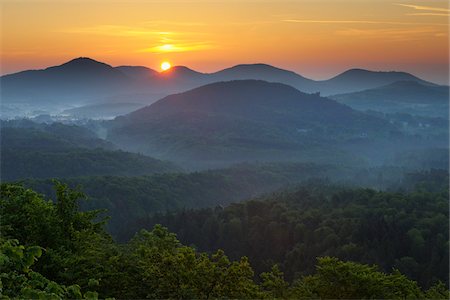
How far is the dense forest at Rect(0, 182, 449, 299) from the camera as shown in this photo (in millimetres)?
21828

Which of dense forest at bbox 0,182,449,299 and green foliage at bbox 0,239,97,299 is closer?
green foliage at bbox 0,239,97,299

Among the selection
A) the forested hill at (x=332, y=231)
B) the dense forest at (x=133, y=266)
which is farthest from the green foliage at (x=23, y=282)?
the forested hill at (x=332, y=231)

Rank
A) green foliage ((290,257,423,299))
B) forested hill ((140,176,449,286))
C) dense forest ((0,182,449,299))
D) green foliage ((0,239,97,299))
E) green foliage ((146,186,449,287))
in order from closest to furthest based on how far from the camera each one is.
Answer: green foliage ((0,239,97,299)) → dense forest ((0,182,449,299)) → green foliage ((290,257,423,299)) → green foliage ((146,186,449,287)) → forested hill ((140,176,449,286))

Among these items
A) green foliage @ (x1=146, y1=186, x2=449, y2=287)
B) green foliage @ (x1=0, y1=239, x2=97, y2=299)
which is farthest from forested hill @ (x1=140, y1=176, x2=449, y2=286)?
green foliage @ (x1=0, y1=239, x2=97, y2=299)

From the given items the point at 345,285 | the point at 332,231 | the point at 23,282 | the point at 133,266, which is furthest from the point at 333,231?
the point at 23,282

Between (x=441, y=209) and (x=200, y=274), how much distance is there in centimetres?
11100

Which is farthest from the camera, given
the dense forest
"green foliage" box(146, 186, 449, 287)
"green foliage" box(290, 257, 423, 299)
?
"green foliage" box(146, 186, 449, 287)

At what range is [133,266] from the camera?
Result: 23375 mm

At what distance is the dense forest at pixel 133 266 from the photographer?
2183 cm

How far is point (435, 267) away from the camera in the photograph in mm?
88062

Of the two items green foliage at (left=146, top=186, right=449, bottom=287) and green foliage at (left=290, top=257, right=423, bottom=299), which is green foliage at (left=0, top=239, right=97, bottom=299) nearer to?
green foliage at (left=290, top=257, right=423, bottom=299)

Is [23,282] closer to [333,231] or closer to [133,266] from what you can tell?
[133,266]

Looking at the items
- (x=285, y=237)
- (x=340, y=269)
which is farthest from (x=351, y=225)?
(x=340, y=269)

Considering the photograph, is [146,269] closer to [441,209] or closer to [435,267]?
[435,267]
